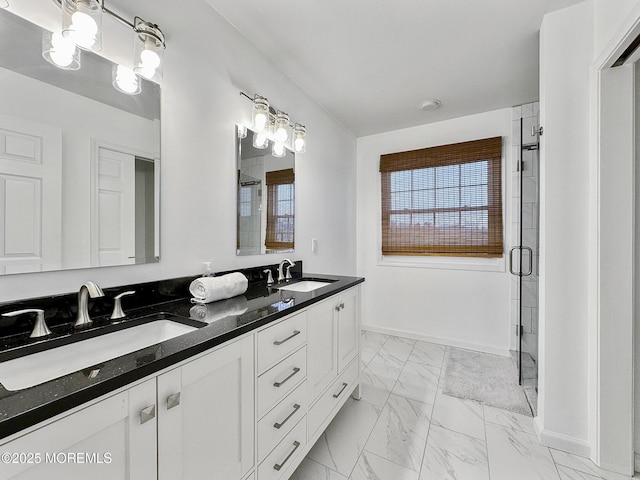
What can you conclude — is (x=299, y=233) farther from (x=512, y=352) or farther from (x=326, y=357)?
(x=512, y=352)

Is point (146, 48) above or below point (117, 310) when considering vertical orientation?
above

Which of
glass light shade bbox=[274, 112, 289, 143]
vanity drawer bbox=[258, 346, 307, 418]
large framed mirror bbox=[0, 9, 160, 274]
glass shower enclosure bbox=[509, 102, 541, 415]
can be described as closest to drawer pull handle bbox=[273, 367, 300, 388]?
vanity drawer bbox=[258, 346, 307, 418]

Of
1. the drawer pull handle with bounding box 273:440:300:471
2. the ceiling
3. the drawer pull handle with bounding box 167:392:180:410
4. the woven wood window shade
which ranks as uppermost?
the ceiling

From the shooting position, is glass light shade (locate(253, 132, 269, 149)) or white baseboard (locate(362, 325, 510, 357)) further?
white baseboard (locate(362, 325, 510, 357))

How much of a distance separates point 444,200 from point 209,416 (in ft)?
9.78

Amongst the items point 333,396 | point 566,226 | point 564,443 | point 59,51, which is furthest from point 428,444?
point 59,51

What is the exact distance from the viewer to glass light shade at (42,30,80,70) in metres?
0.99

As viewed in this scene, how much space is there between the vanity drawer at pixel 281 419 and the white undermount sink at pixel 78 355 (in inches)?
19.1

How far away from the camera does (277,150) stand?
6.86 ft

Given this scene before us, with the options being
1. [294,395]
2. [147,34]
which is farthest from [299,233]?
[147,34]

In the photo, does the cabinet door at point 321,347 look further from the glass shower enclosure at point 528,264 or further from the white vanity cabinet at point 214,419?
the glass shower enclosure at point 528,264

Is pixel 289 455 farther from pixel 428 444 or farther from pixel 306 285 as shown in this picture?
pixel 306 285

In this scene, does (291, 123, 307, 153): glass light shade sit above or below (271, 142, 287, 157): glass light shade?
above

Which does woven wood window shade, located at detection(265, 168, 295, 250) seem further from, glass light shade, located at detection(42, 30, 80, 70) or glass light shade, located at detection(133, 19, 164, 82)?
glass light shade, located at detection(42, 30, 80, 70)
